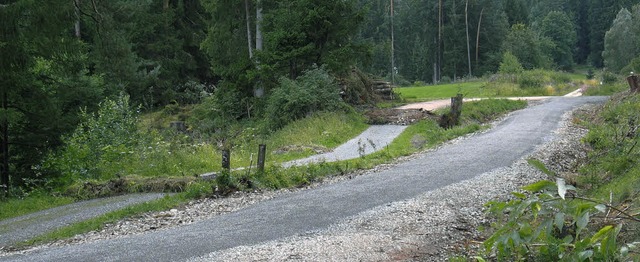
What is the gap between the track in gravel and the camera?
29.8 feet

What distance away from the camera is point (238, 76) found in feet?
89.2

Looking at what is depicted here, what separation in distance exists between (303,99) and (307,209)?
45.5ft

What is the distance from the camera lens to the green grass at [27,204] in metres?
11.1

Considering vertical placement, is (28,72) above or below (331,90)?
above

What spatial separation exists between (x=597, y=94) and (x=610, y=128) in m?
18.0

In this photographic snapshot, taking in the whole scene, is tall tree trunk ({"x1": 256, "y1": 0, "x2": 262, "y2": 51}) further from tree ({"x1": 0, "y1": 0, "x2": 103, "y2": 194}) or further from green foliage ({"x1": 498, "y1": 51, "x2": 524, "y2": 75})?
green foliage ({"x1": 498, "y1": 51, "x2": 524, "y2": 75})

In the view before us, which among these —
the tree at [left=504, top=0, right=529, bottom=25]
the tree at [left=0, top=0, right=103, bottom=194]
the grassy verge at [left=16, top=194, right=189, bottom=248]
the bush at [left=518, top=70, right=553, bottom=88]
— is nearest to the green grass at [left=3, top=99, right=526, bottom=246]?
the grassy verge at [left=16, top=194, right=189, bottom=248]

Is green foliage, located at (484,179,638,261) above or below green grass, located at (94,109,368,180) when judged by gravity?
above

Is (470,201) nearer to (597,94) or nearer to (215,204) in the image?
(215,204)

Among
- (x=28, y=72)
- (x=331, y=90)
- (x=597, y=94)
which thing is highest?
(x=28, y=72)

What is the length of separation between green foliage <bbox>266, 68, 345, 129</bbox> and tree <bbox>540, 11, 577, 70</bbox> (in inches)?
2623

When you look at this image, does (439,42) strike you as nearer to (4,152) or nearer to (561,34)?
(561,34)

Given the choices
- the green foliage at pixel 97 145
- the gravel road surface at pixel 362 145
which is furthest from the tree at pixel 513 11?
the green foliage at pixel 97 145

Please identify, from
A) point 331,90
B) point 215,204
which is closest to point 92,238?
point 215,204
